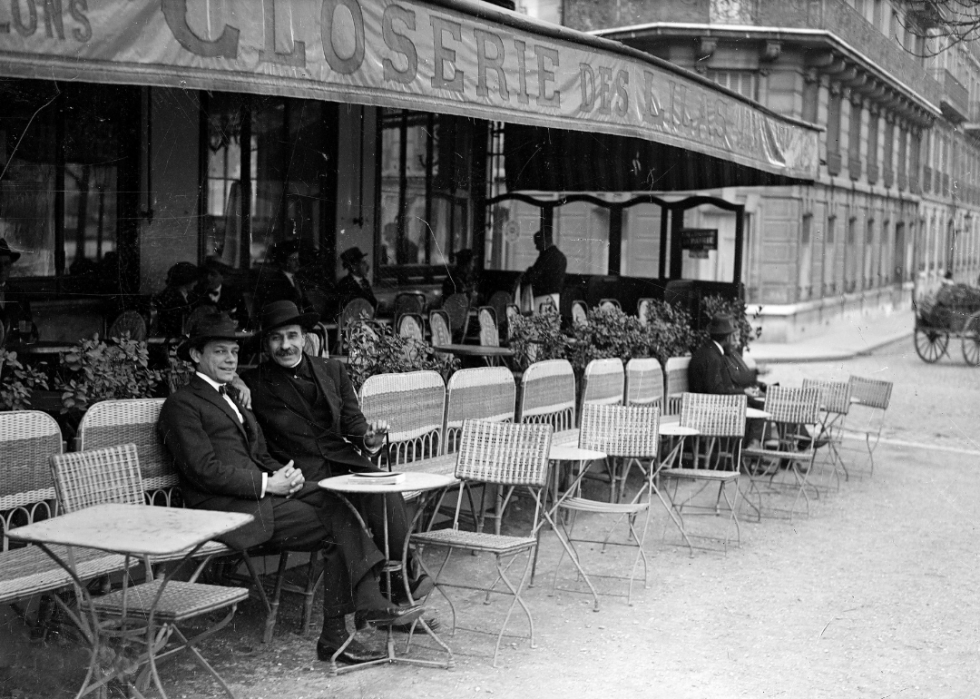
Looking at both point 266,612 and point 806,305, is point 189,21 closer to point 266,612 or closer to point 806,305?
point 266,612

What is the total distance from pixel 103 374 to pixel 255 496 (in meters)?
0.98

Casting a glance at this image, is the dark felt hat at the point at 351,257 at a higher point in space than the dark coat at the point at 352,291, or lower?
higher

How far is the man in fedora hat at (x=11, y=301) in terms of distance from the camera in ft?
28.4

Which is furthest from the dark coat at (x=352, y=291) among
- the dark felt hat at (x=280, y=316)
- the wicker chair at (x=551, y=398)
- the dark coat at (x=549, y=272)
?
the dark felt hat at (x=280, y=316)

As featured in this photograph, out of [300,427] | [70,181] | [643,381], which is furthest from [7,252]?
[643,381]

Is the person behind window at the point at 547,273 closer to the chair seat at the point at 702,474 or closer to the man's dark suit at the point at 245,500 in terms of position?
the chair seat at the point at 702,474

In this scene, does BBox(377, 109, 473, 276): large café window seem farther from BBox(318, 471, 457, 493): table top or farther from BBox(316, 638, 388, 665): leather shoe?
BBox(316, 638, 388, 665): leather shoe

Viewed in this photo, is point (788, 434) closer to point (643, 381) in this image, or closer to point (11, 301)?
point (643, 381)

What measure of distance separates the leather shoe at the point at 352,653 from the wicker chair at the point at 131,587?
587 mm

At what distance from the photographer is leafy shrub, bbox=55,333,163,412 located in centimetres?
542

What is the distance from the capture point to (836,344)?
81.4ft

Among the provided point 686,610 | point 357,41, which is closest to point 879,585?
point 686,610

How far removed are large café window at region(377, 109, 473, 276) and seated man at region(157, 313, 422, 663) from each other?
854 centimetres

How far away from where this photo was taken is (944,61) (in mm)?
20078
